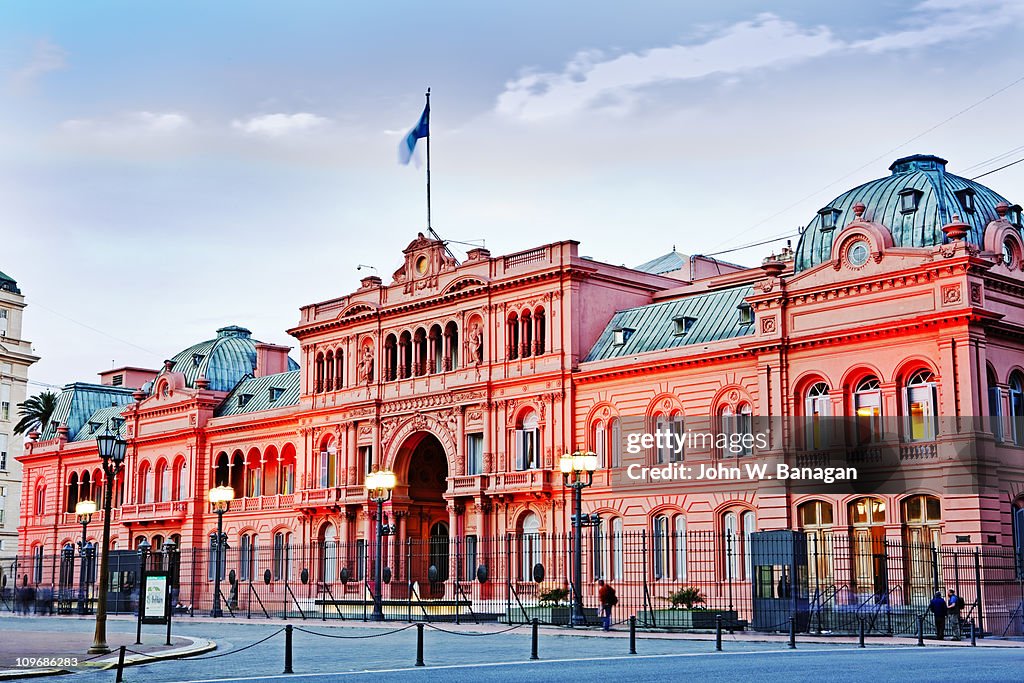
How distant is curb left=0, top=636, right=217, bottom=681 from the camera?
25.1 metres

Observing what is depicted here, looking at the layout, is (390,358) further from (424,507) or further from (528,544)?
(528,544)

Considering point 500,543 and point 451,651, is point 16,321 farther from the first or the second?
point 451,651

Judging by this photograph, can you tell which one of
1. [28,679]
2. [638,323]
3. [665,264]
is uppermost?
[665,264]

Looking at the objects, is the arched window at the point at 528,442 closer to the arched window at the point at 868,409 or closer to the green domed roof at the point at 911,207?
the green domed roof at the point at 911,207

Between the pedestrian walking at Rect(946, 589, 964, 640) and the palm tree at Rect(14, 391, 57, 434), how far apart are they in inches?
3220

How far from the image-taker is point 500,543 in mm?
59719

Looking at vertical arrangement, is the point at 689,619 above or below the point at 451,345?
below

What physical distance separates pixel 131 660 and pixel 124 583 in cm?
3832

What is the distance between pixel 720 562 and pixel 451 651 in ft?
74.5

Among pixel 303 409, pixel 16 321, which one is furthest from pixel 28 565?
pixel 303 409

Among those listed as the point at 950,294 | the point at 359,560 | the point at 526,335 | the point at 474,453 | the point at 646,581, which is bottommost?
the point at 646,581

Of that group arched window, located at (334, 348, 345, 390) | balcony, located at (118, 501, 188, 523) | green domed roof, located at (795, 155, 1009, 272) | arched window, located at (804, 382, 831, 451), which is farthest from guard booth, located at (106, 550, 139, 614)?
green domed roof, located at (795, 155, 1009, 272)

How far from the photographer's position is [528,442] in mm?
60250

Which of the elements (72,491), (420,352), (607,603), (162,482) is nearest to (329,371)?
(420,352)
